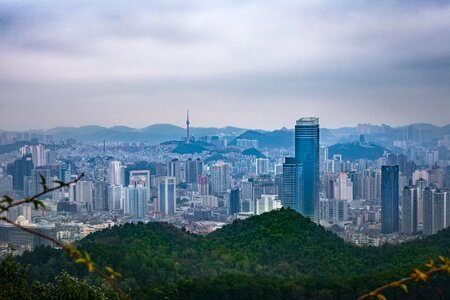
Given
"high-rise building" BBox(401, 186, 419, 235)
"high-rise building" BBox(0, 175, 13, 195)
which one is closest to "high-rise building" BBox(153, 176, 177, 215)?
"high-rise building" BBox(0, 175, 13, 195)

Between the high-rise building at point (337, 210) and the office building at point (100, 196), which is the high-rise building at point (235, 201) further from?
the office building at point (100, 196)

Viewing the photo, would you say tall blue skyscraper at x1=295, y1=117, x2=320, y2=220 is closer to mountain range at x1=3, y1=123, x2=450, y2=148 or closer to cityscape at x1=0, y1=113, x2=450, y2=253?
cityscape at x1=0, y1=113, x2=450, y2=253

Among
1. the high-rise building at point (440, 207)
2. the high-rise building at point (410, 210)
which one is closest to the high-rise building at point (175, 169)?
the high-rise building at point (410, 210)

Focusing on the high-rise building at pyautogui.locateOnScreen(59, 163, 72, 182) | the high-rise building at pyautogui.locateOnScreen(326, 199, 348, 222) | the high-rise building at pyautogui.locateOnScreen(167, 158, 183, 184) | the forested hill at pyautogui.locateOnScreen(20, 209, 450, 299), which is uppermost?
the high-rise building at pyautogui.locateOnScreen(59, 163, 72, 182)

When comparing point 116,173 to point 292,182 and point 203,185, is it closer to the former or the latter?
point 203,185

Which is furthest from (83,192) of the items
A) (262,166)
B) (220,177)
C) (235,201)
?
(262,166)

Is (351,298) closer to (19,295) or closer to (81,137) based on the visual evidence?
(19,295)

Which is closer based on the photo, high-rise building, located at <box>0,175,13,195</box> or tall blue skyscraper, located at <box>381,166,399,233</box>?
high-rise building, located at <box>0,175,13,195</box>
